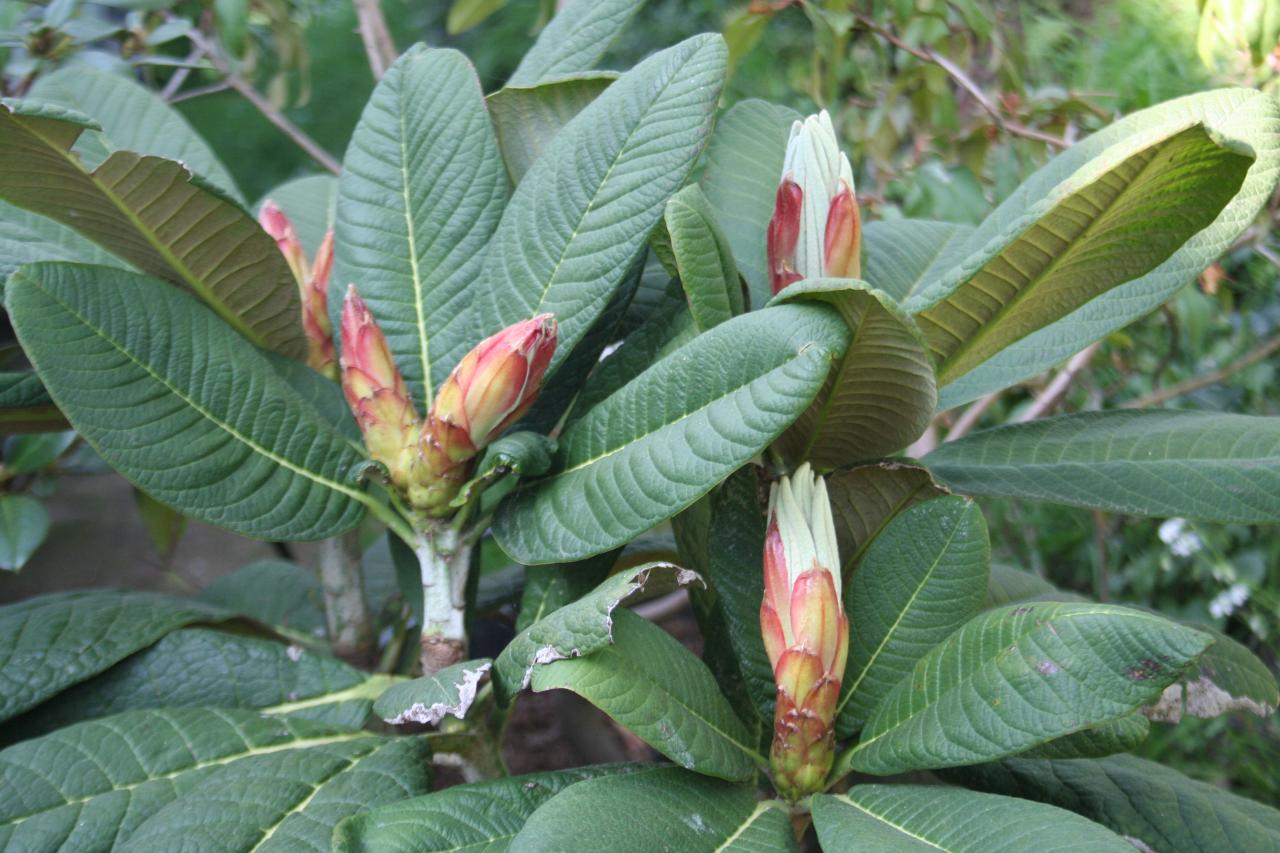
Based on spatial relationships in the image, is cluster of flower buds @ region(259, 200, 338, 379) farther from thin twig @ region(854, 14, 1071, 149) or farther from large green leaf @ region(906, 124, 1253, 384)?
thin twig @ region(854, 14, 1071, 149)

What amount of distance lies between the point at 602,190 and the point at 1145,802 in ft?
1.97

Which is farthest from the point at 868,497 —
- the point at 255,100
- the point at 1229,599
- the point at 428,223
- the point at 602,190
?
the point at 1229,599

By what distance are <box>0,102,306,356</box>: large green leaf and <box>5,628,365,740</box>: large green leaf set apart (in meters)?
0.26

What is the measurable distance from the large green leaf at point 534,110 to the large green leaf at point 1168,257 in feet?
1.11

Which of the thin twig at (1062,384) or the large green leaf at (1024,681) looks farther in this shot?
the thin twig at (1062,384)

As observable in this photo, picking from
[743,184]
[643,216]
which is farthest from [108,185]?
[743,184]

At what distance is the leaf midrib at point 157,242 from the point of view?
73cm

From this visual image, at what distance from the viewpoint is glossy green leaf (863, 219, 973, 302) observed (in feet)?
3.20

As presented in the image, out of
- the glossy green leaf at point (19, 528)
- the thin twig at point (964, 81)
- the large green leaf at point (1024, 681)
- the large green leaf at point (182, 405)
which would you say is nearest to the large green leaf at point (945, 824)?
the large green leaf at point (1024, 681)

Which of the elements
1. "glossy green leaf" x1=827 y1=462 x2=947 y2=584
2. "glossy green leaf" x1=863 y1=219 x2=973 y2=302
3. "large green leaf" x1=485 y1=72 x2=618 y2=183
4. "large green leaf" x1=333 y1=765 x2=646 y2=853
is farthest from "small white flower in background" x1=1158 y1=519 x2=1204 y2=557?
"large green leaf" x1=333 y1=765 x2=646 y2=853

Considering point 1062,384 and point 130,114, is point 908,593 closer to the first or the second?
point 130,114

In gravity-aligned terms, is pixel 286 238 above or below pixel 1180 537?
above

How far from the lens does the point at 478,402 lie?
73 cm

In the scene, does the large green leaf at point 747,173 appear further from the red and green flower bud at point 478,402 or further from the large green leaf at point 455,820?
the large green leaf at point 455,820
